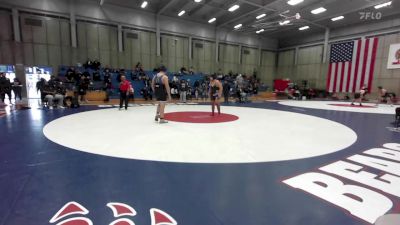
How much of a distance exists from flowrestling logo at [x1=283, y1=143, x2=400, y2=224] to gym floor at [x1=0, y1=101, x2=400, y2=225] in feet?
0.05

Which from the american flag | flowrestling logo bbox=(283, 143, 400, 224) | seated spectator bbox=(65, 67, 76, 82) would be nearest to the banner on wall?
the american flag

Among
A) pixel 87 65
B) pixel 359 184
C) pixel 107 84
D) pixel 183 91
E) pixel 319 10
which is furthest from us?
pixel 319 10

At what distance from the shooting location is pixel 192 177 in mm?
2645

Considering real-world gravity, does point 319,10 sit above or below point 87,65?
above

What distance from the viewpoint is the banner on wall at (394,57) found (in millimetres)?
17922

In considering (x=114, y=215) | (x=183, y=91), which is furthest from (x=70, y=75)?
(x=114, y=215)

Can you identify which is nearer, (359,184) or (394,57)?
(359,184)

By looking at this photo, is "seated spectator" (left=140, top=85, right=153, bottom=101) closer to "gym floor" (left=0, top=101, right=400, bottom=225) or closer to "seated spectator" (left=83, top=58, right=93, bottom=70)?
"seated spectator" (left=83, top=58, right=93, bottom=70)

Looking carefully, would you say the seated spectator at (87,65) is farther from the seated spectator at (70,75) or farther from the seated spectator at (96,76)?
the seated spectator at (70,75)

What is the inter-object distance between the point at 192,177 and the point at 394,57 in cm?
2317

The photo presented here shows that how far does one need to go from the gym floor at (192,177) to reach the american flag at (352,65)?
18.8m

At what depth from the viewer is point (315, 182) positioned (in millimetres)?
2564

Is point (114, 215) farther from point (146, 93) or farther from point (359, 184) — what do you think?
point (146, 93)

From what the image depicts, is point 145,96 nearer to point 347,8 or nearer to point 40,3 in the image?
point 40,3
